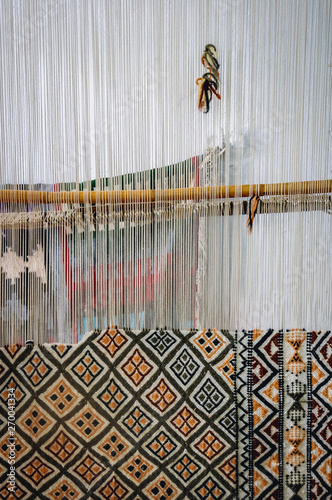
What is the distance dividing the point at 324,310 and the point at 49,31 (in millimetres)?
1043

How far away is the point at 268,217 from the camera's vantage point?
104 cm

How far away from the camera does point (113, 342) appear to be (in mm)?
1075

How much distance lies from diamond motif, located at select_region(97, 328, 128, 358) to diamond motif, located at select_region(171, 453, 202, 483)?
338 mm

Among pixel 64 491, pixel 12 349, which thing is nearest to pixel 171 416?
pixel 64 491

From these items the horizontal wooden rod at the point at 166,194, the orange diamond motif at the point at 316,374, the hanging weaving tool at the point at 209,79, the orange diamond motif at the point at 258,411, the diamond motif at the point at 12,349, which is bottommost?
the orange diamond motif at the point at 258,411

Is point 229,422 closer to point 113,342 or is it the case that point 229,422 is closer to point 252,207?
point 113,342

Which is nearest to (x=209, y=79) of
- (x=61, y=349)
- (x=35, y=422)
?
(x=61, y=349)

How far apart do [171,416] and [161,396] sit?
0.06 metres

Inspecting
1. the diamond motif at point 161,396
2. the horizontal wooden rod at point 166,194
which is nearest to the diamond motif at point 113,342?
the diamond motif at point 161,396

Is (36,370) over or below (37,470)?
over

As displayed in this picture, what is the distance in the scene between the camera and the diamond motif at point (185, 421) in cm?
107

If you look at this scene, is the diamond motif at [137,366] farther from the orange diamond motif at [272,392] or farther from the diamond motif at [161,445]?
the orange diamond motif at [272,392]

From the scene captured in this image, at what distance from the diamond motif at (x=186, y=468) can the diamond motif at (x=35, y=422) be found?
0.36 meters

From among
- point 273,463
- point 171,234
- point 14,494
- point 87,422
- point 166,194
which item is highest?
→ point 166,194
